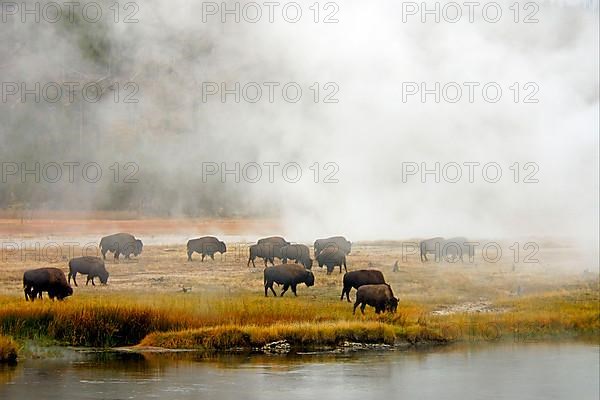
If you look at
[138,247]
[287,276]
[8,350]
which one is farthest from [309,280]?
[8,350]

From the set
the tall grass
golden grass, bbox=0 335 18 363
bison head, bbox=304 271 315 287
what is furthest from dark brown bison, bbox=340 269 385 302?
golden grass, bbox=0 335 18 363

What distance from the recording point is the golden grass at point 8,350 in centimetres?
1322

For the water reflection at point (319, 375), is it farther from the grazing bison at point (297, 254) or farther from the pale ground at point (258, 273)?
the grazing bison at point (297, 254)

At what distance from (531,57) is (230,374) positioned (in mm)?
8830

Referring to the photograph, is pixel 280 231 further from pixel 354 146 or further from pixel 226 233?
pixel 354 146

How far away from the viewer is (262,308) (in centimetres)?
1458

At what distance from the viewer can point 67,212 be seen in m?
16.0

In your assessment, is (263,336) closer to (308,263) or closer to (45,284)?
(308,263)

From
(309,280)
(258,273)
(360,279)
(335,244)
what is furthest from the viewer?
(335,244)

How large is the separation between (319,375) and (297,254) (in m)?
3.24

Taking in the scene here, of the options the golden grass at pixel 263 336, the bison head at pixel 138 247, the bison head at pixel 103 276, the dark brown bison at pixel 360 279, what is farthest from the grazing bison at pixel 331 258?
the bison head at pixel 103 276

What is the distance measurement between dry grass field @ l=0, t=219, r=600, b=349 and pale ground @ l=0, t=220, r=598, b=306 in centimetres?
2

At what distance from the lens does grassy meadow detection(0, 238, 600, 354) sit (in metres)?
14.2

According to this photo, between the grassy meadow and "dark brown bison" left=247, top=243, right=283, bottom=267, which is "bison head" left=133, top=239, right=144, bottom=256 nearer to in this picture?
the grassy meadow
